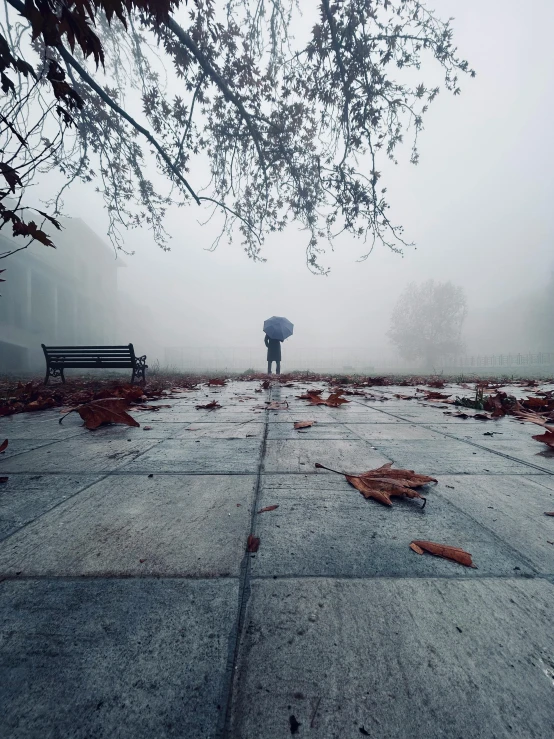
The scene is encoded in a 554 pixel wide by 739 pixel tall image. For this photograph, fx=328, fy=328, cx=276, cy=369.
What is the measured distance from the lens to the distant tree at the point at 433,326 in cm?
4259

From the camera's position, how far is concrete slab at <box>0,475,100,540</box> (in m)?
1.15

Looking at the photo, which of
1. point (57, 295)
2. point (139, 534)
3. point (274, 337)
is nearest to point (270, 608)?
point (139, 534)

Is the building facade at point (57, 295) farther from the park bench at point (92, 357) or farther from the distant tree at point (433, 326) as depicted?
the distant tree at point (433, 326)

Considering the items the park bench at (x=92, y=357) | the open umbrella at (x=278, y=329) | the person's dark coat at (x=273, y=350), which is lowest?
the park bench at (x=92, y=357)

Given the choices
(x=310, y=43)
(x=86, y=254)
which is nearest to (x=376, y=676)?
(x=310, y=43)

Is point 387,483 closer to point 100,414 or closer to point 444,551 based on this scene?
point 444,551

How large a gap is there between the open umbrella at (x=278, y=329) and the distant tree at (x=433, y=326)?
3601 cm

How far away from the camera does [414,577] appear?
33.0 inches

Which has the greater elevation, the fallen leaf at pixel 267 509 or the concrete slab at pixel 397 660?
the fallen leaf at pixel 267 509

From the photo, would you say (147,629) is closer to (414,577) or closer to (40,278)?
(414,577)

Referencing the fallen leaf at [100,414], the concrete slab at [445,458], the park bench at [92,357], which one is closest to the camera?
the concrete slab at [445,458]

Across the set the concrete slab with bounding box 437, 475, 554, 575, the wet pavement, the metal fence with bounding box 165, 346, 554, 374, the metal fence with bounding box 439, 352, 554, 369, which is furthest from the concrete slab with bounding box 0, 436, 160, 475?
the metal fence with bounding box 439, 352, 554, 369

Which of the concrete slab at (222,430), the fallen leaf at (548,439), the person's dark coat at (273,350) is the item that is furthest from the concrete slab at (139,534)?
the person's dark coat at (273,350)

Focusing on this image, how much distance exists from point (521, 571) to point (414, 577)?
0.30m
